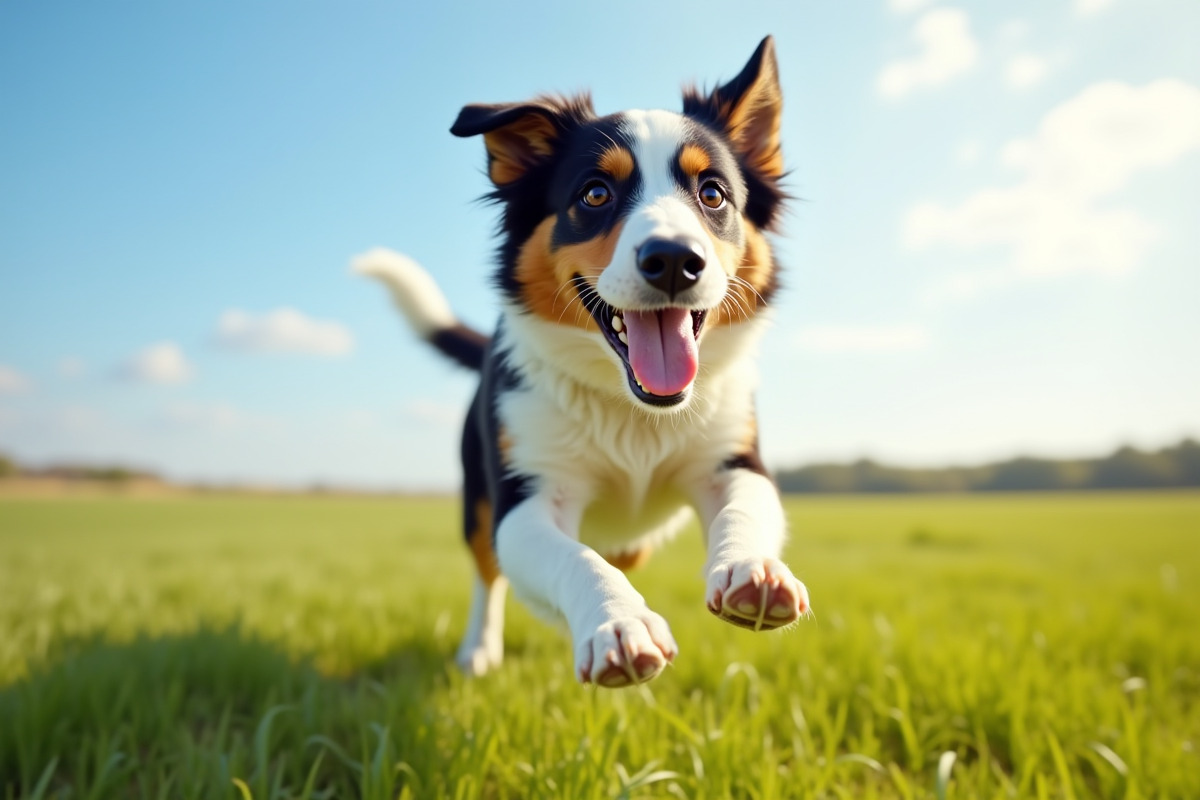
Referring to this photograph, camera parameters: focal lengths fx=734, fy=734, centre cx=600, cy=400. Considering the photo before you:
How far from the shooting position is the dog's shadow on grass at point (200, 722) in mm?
2648

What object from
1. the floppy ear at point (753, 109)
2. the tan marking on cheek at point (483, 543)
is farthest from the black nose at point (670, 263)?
the tan marking on cheek at point (483, 543)

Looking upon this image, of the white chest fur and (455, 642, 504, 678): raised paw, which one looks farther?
(455, 642, 504, 678): raised paw

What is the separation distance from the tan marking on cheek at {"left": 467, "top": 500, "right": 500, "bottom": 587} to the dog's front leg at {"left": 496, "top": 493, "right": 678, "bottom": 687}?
1.18m

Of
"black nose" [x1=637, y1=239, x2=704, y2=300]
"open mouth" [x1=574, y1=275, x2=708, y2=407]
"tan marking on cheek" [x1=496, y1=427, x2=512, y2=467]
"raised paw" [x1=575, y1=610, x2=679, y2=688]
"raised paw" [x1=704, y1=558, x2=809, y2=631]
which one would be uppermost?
"black nose" [x1=637, y1=239, x2=704, y2=300]

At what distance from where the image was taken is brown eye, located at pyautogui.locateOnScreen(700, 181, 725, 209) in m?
2.70

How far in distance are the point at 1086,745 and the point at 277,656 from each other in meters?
4.03

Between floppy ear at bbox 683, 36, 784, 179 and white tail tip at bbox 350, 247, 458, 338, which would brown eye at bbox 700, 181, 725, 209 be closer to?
floppy ear at bbox 683, 36, 784, 179

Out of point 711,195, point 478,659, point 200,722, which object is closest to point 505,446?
point 711,195

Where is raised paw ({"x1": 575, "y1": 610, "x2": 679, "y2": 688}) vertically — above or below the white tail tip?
below

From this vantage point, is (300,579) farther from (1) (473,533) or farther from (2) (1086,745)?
(2) (1086,745)

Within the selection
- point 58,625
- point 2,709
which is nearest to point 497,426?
point 2,709

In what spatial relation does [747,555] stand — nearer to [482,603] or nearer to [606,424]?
[606,424]

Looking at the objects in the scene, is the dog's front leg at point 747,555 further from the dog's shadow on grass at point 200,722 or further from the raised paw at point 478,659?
the raised paw at point 478,659

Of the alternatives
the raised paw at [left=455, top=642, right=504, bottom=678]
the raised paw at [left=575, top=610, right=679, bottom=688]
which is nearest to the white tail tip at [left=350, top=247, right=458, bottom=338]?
the raised paw at [left=455, top=642, right=504, bottom=678]
